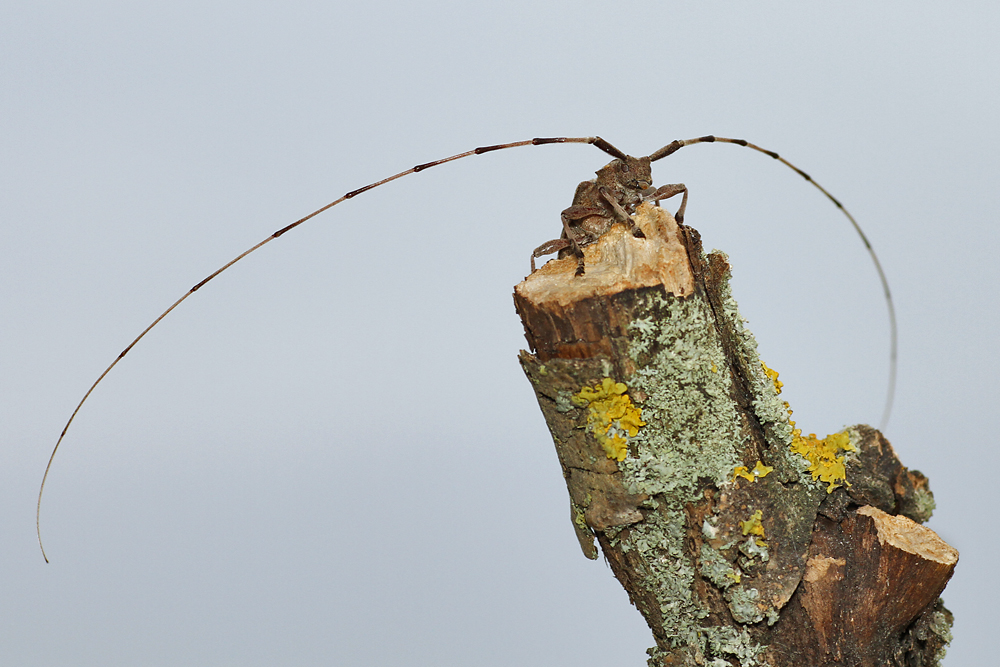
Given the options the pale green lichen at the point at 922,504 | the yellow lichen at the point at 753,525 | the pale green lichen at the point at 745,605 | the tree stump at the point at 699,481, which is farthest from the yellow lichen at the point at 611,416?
the pale green lichen at the point at 922,504

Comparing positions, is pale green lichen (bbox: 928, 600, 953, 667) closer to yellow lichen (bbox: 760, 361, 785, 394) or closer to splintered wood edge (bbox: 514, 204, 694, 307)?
yellow lichen (bbox: 760, 361, 785, 394)

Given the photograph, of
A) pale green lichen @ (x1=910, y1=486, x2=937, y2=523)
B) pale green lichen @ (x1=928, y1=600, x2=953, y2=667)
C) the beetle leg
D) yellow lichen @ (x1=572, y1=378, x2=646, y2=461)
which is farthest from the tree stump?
pale green lichen @ (x1=910, y1=486, x2=937, y2=523)

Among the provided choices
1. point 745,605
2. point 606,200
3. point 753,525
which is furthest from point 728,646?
point 606,200

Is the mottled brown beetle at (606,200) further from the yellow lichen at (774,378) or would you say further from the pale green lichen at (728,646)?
the pale green lichen at (728,646)

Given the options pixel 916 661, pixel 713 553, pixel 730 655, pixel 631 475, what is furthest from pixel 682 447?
pixel 916 661

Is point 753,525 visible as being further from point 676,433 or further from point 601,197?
point 601,197

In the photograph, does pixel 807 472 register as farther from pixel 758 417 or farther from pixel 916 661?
pixel 916 661
